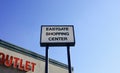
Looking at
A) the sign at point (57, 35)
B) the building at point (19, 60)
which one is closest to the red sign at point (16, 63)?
the building at point (19, 60)

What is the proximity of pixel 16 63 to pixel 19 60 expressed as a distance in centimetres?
61

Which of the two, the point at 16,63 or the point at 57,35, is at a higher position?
the point at 57,35

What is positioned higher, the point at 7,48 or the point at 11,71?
the point at 7,48

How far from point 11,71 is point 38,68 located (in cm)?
422

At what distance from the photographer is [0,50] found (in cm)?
2241

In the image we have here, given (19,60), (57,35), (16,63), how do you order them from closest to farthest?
(57,35) < (16,63) < (19,60)

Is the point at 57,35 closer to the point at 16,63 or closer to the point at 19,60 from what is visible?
the point at 16,63

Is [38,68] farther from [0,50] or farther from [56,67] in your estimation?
[0,50]

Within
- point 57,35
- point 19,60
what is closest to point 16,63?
point 19,60

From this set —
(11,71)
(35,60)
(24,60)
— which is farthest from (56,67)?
(11,71)

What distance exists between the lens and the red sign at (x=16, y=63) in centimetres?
2227

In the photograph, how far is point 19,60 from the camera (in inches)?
941

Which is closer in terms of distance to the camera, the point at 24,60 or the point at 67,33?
the point at 67,33

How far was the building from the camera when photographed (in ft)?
73.6
